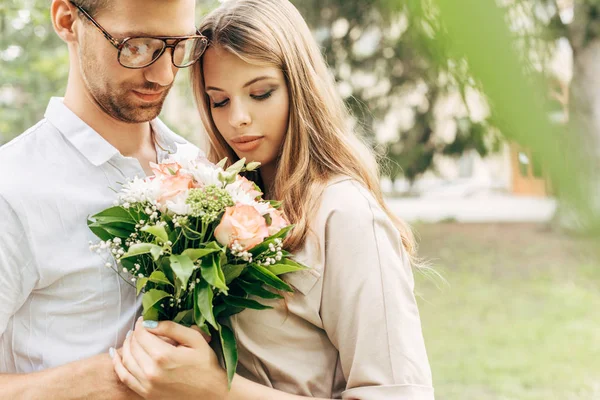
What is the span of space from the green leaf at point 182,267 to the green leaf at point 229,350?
27cm

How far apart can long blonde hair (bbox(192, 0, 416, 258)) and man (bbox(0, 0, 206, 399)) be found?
14 centimetres

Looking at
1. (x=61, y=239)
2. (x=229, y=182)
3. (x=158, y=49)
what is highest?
(x=158, y=49)

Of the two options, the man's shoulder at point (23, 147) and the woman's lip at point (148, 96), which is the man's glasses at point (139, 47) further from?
the man's shoulder at point (23, 147)

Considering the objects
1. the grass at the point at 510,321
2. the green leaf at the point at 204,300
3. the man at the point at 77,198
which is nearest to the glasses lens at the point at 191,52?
the man at the point at 77,198

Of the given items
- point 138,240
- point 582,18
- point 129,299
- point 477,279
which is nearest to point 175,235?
point 138,240

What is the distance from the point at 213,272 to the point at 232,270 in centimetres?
13

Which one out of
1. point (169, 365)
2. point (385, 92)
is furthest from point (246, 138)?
point (385, 92)

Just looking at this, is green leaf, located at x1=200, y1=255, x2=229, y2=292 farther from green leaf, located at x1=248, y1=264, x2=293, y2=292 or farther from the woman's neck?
the woman's neck

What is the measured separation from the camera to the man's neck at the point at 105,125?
216 centimetres

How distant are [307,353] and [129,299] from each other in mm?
567

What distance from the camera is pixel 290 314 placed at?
195 cm

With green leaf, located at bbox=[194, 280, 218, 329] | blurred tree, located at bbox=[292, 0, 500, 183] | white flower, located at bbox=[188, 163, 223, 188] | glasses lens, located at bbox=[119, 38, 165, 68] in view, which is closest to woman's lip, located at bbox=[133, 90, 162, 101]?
glasses lens, located at bbox=[119, 38, 165, 68]

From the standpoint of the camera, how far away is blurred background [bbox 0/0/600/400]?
0.66 feet

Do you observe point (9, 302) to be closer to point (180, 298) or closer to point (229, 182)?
point (180, 298)
